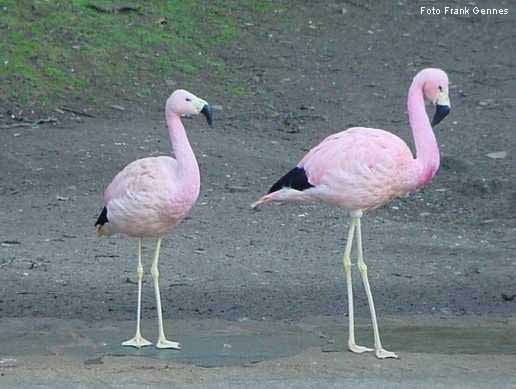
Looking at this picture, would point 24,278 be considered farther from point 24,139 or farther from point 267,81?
point 267,81

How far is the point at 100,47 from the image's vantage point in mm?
14438

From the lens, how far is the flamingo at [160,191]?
735cm

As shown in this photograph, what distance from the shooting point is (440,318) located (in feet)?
26.7

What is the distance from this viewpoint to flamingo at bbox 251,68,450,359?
7375mm

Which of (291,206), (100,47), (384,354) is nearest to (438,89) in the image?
(384,354)

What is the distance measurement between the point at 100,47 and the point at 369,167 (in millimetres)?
7640

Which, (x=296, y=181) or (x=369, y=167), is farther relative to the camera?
(x=296, y=181)

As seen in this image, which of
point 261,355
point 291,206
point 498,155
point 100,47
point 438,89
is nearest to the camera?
point 261,355

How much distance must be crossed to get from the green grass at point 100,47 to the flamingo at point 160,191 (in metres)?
5.77

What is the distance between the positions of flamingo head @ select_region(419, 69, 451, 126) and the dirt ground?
1.42 m

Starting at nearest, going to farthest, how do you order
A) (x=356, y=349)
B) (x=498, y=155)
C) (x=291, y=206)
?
(x=356, y=349) → (x=291, y=206) → (x=498, y=155)

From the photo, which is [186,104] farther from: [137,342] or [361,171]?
[137,342]

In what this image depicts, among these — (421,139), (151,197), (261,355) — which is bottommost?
(261,355)

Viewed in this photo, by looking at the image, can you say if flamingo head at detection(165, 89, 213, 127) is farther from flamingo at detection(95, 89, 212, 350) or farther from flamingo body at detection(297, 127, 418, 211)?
flamingo body at detection(297, 127, 418, 211)
